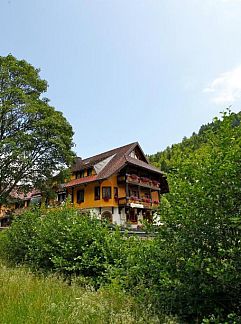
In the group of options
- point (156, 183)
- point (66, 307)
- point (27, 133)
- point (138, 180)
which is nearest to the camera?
point (66, 307)

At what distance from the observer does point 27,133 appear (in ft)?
90.4

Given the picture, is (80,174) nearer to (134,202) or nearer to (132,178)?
(132,178)

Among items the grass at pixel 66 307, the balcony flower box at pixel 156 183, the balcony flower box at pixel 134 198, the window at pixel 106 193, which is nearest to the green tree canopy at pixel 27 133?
the window at pixel 106 193

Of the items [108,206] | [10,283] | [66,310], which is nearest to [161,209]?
[66,310]

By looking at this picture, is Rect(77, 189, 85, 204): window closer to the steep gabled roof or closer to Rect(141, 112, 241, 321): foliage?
the steep gabled roof

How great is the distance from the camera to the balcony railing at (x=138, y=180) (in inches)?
1487

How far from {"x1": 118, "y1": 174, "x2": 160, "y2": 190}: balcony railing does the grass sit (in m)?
31.4

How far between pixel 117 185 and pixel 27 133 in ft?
44.4

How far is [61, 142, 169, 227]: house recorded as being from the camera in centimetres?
3719

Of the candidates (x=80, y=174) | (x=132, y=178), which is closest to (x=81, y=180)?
(x=80, y=174)

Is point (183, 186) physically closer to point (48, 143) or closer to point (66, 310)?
point (66, 310)

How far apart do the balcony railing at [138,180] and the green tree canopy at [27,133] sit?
9.40m

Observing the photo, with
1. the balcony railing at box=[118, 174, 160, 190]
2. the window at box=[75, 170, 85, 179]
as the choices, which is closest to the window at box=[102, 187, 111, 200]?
the balcony railing at box=[118, 174, 160, 190]

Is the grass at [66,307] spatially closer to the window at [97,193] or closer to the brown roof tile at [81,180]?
the brown roof tile at [81,180]
